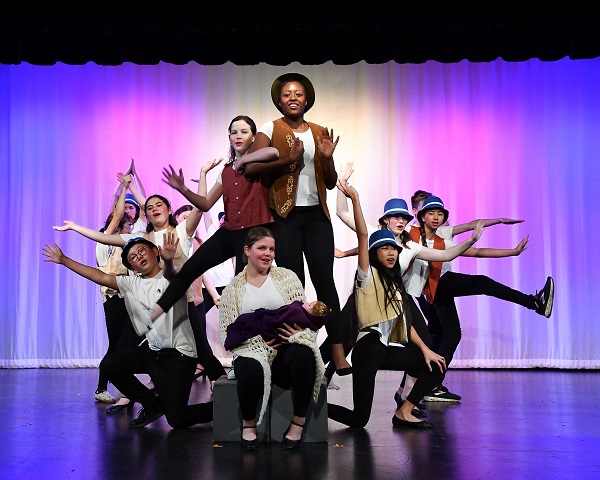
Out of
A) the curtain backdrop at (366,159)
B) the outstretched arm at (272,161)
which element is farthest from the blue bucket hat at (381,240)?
the curtain backdrop at (366,159)

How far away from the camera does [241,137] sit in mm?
4168

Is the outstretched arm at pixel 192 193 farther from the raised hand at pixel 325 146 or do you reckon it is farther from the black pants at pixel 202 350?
the black pants at pixel 202 350

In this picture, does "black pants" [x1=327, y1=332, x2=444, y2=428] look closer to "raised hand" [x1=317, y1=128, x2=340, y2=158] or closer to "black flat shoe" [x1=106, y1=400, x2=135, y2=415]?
"raised hand" [x1=317, y1=128, x2=340, y2=158]

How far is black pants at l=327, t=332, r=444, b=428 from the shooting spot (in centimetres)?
398

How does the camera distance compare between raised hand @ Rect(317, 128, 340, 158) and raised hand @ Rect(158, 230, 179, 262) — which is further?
raised hand @ Rect(158, 230, 179, 262)

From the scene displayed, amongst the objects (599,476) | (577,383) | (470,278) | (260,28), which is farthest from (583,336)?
(599,476)

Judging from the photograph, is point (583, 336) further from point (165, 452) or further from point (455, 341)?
point (165, 452)

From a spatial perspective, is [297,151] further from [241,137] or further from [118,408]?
[118,408]

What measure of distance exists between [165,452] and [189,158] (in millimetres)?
4667

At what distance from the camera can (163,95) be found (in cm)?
787

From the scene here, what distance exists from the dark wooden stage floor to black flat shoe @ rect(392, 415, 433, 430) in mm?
64

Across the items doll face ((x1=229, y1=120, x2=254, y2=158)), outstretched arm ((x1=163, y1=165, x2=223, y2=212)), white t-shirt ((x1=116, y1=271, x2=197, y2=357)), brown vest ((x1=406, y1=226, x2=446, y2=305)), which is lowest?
white t-shirt ((x1=116, y1=271, x2=197, y2=357))

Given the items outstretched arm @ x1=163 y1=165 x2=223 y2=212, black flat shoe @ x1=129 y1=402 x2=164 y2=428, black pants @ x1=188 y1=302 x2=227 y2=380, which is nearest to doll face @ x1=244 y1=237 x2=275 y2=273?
outstretched arm @ x1=163 y1=165 x2=223 y2=212

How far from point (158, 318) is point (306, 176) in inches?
44.7
